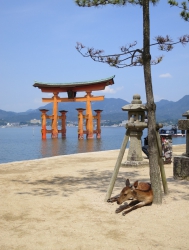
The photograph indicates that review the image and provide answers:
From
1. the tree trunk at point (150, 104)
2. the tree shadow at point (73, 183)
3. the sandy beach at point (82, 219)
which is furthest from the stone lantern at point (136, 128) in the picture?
the tree trunk at point (150, 104)

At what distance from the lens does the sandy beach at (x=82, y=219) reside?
10.9 feet

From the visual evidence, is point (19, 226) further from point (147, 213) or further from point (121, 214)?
point (147, 213)

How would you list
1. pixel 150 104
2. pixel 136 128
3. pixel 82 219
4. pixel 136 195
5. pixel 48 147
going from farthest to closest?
pixel 48 147 → pixel 136 128 → pixel 150 104 → pixel 136 195 → pixel 82 219

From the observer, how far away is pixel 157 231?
3658mm

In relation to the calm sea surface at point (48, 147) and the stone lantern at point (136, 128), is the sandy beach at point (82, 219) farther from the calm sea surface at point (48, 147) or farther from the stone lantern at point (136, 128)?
the calm sea surface at point (48, 147)

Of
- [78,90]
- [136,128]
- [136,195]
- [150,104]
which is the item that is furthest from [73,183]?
[78,90]

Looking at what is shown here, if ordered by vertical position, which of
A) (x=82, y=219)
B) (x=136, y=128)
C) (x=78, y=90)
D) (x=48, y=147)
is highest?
(x=78, y=90)

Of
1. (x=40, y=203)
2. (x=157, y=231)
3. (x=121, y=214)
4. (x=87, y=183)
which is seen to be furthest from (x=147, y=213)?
(x=87, y=183)

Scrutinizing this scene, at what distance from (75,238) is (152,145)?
7.18 ft

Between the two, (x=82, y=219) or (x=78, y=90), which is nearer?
(x=82, y=219)

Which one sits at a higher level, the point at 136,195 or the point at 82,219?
the point at 136,195

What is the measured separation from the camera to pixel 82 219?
412 centimetres

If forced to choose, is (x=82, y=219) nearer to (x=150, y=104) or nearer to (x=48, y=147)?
(x=150, y=104)

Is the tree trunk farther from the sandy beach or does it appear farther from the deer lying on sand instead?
the sandy beach
